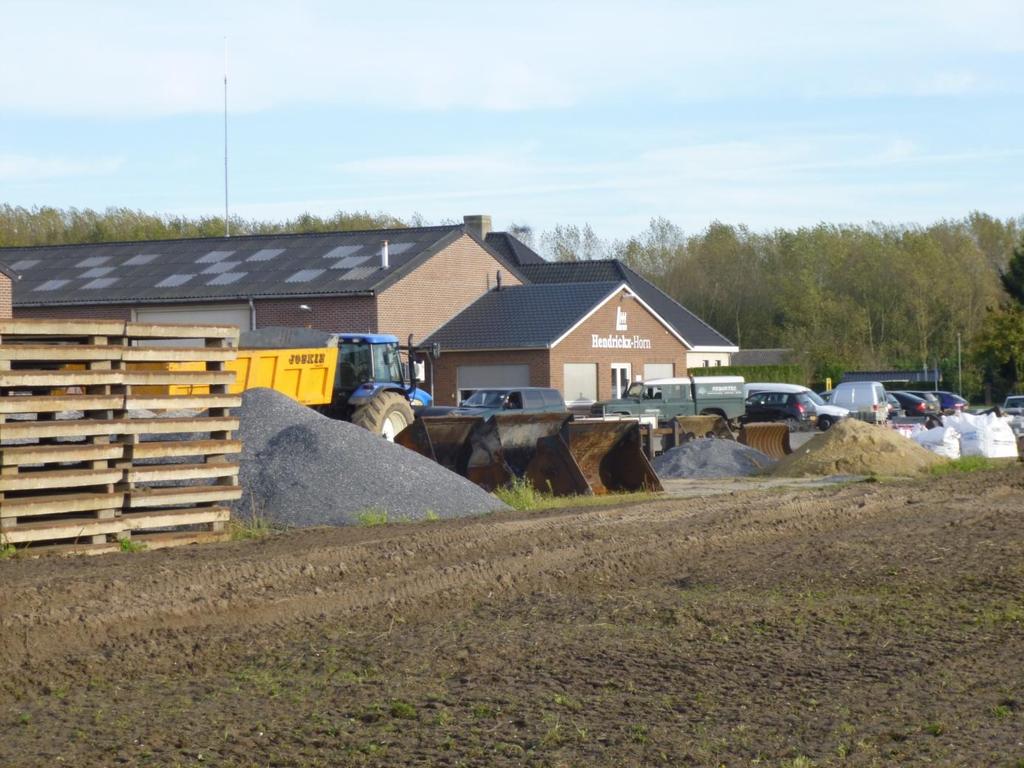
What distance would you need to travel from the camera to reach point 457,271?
47.6m

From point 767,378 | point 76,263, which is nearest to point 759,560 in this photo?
point 76,263

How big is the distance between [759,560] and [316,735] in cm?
678

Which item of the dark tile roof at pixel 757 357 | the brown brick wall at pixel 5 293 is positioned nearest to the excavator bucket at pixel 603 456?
the brown brick wall at pixel 5 293

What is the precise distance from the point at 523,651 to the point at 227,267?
3975cm

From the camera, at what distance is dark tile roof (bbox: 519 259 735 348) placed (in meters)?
60.7

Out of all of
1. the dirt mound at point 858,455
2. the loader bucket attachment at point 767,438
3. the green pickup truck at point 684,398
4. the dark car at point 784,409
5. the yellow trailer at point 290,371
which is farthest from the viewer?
the dark car at point 784,409

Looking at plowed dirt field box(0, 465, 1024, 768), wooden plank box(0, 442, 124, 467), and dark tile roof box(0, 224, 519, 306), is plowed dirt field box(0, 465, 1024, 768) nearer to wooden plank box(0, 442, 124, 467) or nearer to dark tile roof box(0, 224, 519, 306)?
wooden plank box(0, 442, 124, 467)

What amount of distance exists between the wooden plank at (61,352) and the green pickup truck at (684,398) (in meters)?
25.3

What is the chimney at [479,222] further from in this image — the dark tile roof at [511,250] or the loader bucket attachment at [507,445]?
the loader bucket attachment at [507,445]

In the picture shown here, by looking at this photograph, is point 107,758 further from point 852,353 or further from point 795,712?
point 852,353

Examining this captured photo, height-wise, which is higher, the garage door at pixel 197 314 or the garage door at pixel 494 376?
the garage door at pixel 197 314

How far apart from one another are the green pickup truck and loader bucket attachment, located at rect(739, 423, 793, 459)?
27.6ft

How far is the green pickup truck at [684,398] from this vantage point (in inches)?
1548

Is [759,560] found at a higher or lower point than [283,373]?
lower
